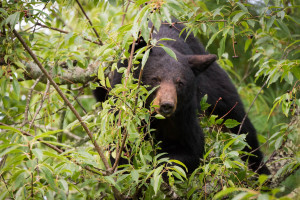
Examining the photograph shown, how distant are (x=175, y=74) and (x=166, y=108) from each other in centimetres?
52

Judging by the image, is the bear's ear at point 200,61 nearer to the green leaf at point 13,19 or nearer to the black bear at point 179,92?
the black bear at point 179,92

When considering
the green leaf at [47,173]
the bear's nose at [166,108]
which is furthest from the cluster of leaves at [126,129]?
the bear's nose at [166,108]

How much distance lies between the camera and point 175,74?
3.61 metres

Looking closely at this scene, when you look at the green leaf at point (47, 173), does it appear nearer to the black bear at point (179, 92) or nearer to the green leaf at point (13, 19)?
the green leaf at point (13, 19)

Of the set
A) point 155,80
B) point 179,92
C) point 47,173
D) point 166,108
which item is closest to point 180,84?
point 179,92

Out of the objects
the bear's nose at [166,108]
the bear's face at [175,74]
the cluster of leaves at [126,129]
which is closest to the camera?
the cluster of leaves at [126,129]

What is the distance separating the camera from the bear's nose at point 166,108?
10.3ft

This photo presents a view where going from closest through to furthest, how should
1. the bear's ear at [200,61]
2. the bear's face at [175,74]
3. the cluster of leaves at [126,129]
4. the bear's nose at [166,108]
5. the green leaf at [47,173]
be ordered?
the green leaf at [47,173] → the cluster of leaves at [126,129] → the bear's nose at [166,108] → the bear's face at [175,74] → the bear's ear at [200,61]

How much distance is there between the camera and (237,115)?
4699 mm

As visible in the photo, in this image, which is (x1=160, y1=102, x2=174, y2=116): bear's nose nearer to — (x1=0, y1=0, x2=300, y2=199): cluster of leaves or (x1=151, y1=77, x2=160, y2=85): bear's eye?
(x1=0, y1=0, x2=300, y2=199): cluster of leaves

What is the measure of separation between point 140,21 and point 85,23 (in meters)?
1.23

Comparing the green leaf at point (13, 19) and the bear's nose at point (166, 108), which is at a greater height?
Answer: the green leaf at point (13, 19)

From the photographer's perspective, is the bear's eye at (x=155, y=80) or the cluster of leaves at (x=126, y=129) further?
the bear's eye at (x=155, y=80)

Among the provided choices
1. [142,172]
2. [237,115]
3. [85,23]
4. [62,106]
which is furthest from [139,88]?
[237,115]
